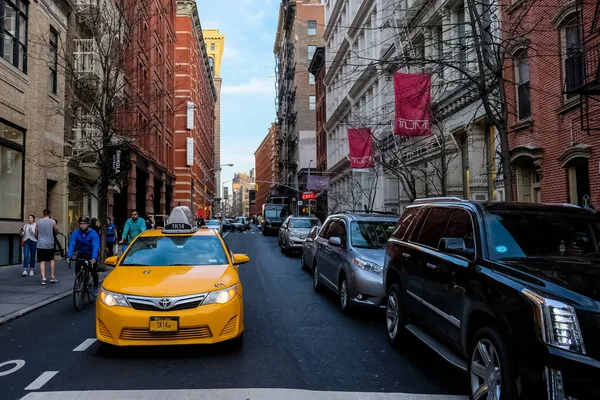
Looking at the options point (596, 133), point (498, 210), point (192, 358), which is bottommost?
point (192, 358)

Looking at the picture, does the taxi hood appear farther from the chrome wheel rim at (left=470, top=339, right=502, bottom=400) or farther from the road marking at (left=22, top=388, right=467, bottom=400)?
the chrome wheel rim at (left=470, top=339, right=502, bottom=400)

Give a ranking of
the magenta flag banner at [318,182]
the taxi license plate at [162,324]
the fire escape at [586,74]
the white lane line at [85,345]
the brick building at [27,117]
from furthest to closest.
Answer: the magenta flag banner at [318,182], the brick building at [27,117], the fire escape at [586,74], the white lane line at [85,345], the taxi license plate at [162,324]

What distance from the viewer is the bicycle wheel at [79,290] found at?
902 centimetres

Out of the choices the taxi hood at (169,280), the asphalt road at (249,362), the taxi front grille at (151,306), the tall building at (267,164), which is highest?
the tall building at (267,164)

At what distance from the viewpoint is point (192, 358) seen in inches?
229

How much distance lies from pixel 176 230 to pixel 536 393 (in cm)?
Result: 573

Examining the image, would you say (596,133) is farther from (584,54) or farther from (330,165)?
(330,165)

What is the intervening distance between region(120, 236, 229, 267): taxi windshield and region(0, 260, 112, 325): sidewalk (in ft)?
9.01

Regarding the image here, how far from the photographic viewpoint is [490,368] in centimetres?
384

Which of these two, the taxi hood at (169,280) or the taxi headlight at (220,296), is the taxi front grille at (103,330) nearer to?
the taxi hood at (169,280)

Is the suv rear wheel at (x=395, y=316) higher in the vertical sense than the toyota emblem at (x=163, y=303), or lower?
lower

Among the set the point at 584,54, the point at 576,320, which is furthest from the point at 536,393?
the point at 584,54

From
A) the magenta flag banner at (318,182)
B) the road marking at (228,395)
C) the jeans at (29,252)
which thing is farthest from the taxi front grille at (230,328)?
the magenta flag banner at (318,182)

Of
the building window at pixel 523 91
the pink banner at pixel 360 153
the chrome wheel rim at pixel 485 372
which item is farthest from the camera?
the pink banner at pixel 360 153
